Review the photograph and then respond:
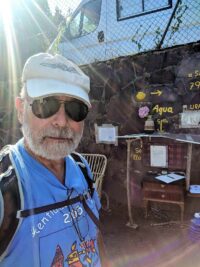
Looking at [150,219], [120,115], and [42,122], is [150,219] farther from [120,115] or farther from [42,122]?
[42,122]

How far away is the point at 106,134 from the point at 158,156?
3.33 ft

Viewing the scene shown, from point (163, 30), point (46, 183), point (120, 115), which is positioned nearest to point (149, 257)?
point (120, 115)

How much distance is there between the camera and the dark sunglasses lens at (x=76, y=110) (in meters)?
1.31

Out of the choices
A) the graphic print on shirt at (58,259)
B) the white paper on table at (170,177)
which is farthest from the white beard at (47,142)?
the white paper on table at (170,177)

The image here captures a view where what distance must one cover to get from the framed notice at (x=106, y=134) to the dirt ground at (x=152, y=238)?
1.13 m

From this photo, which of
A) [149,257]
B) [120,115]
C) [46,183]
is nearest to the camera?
[46,183]

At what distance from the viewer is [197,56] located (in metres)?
3.87

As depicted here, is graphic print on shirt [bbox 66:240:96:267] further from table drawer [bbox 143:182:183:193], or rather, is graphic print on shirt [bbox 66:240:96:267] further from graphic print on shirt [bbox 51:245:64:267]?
table drawer [bbox 143:182:183:193]

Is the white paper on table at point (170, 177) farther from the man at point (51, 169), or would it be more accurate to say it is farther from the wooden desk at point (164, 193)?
the man at point (51, 169)

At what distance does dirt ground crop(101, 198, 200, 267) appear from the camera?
3289 millimetres

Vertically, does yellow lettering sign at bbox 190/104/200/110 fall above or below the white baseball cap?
below

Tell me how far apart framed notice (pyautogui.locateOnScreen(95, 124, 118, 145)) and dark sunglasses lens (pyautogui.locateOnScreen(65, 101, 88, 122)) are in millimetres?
3287

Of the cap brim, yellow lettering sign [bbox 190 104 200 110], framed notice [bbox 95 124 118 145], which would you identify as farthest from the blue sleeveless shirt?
framed notice [bbox 95 124 118 145]

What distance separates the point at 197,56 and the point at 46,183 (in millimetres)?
3395
